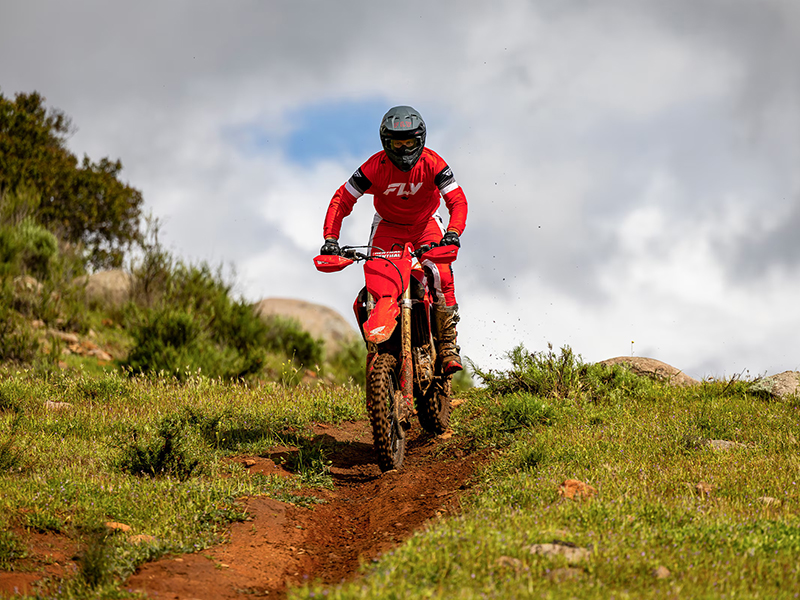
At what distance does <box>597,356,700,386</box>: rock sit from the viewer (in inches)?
434

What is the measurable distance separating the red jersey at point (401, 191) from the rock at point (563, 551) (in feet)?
14.0

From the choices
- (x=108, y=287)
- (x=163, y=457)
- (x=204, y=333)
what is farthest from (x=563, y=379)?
(x=108, y=287)

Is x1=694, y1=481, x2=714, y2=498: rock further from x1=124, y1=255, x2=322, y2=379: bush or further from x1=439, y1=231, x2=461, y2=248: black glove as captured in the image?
x1=124, y1=255, x2=322, y2=379: bush

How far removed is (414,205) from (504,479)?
3.20 m

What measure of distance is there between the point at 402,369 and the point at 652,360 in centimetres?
539

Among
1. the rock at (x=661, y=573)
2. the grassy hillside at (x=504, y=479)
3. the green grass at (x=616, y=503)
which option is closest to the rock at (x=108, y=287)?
the grassy hillside at (x=504, y=479)

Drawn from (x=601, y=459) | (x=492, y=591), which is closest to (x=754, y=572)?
(x=492, y=591)

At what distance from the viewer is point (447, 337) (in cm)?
852

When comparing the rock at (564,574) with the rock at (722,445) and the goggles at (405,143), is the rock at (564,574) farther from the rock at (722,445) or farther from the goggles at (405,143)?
the goggles at (405,143)

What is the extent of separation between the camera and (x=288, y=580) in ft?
17.3

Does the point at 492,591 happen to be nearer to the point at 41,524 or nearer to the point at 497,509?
the point at 497,509

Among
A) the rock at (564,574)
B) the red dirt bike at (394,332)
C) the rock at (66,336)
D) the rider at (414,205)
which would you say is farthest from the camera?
the rock at (66,336)

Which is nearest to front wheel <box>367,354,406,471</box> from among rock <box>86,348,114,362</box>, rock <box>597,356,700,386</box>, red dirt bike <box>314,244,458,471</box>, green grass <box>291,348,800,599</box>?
red dirt bike <box>314,244,458,471</box>

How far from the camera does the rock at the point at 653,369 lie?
11016 mm
